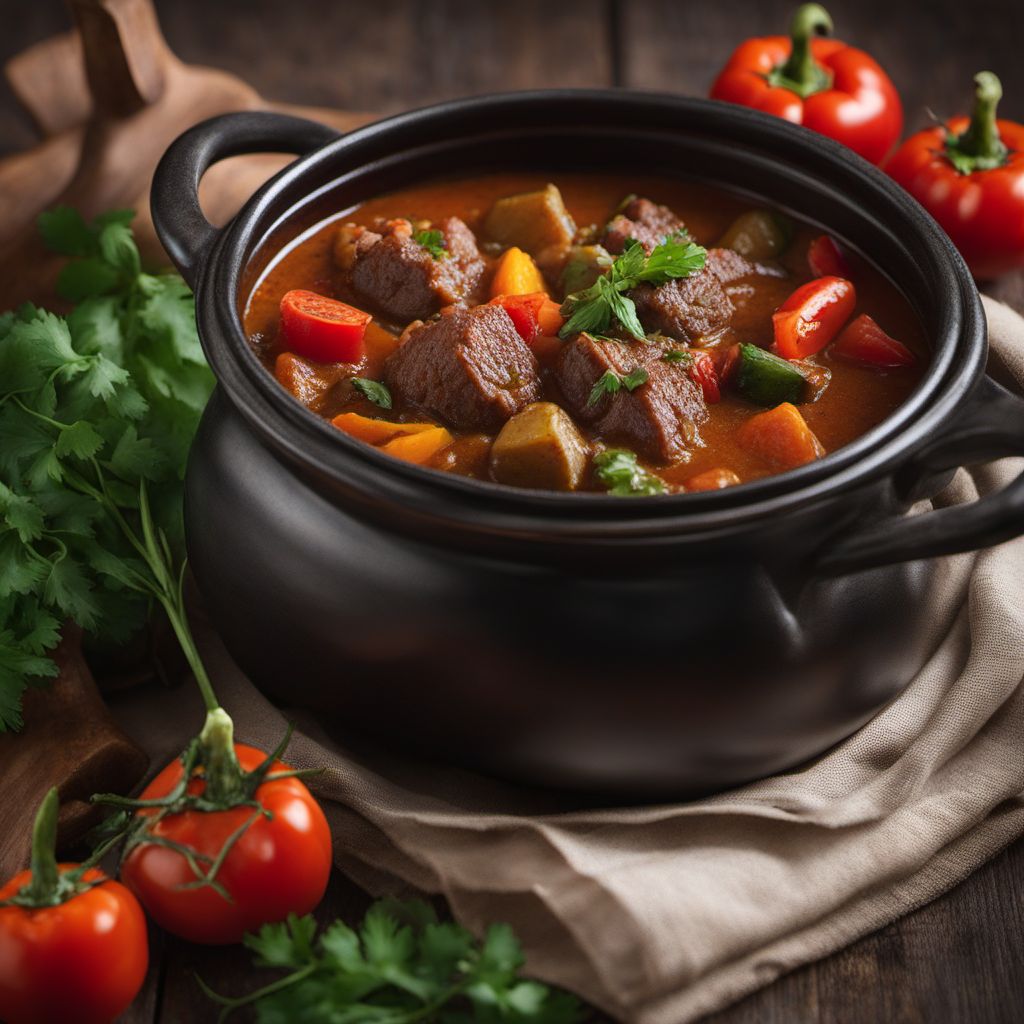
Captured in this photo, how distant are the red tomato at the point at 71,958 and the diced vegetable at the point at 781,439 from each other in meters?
1.47

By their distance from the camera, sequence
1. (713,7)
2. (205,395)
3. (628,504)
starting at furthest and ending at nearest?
(713,7)
(205,395)
(628,504)

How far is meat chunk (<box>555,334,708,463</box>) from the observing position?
2.91 meters

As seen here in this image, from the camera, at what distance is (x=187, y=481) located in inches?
121

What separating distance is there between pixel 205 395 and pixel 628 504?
1.48 meters

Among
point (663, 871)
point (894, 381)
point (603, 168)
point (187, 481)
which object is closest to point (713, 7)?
point (603, 168)

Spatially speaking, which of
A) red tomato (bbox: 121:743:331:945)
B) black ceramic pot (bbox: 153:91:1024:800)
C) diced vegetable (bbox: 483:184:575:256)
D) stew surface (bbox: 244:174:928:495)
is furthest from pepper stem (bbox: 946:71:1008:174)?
red tomato (bbox: 121:743:331:945)

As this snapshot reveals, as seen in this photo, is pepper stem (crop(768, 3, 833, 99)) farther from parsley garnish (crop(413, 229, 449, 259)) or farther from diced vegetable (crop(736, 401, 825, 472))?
diced vegetable (crop(736, 401, 825, 472))

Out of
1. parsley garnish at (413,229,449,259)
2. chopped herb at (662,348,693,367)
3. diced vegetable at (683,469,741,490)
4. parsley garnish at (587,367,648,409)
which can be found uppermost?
parsley garnish at (413,229,449,259)

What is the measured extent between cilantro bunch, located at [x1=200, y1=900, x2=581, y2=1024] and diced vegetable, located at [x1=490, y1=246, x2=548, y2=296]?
1.45m

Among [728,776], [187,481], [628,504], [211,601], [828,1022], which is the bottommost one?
[828,1022]

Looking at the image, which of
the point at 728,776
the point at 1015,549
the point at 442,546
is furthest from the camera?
the point at 1015,549

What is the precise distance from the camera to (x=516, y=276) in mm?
3352

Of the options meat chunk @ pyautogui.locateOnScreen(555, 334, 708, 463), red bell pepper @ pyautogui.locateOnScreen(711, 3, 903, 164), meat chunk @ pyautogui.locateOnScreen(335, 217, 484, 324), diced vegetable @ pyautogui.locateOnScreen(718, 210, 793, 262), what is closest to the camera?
meat chunk @ pyautogui.locateOnScreen(555, 334, 708, 463)

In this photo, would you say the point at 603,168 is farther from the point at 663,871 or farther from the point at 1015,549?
the point at 663,871
